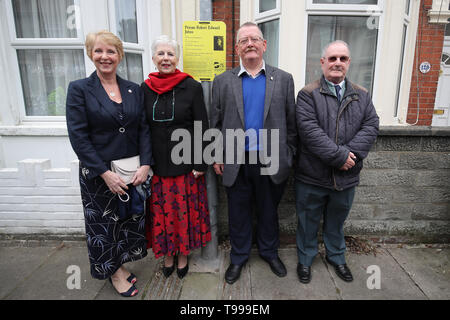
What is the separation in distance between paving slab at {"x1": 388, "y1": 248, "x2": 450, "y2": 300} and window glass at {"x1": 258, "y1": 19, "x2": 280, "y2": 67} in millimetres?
2694

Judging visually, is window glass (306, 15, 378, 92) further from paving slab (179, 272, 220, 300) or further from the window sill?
the window sill

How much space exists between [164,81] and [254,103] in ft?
2.39

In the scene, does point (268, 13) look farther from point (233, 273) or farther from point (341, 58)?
point (233, 273)

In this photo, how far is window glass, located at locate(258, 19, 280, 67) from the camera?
3542 millimetres

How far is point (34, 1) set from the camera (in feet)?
10.2

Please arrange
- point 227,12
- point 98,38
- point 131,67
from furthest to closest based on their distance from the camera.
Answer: point 227,12, point 131,67, point 98,38

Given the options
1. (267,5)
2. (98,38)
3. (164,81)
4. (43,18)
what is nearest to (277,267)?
(164,81)

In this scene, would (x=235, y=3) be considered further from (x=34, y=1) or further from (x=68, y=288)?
(x=68, y=288)

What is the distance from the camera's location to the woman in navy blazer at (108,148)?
1.90 m

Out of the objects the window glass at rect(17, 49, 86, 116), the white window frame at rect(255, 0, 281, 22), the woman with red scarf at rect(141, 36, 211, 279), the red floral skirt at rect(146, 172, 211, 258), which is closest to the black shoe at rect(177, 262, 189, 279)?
the woman with red scarf at rect(141, 36, 211, 279)

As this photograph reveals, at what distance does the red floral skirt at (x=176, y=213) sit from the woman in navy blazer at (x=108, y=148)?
124mm

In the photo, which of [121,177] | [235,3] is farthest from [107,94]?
[235,3]

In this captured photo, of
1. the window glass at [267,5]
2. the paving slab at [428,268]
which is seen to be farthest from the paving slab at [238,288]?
the window glass at [267,5]

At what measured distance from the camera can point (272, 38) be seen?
11.9 ft
